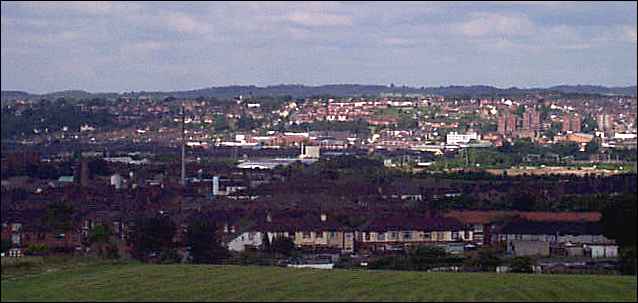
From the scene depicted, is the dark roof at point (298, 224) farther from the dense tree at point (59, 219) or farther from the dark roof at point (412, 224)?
the dense tree at point (59, 219)

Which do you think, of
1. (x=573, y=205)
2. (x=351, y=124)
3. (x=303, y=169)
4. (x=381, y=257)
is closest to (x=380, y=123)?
(x=351, y=124)

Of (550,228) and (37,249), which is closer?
(37,249)

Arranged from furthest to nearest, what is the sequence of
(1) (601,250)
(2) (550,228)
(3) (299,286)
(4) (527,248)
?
(2) (550,228), (4) (527,248), (1) (601,250), (3) (299,286)

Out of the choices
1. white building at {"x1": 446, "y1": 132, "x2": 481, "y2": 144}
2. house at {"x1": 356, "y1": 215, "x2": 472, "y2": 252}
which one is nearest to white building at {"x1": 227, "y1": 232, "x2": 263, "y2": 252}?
house at {"x1": 356, "y1": 215, "x2": 472, "y2": 252}

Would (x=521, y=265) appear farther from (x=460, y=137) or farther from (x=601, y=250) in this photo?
(x=460, y=137)

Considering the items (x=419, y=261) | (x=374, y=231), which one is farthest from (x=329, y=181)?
(x=419, y=261)

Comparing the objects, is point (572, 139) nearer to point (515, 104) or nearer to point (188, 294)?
point (515, 104)
